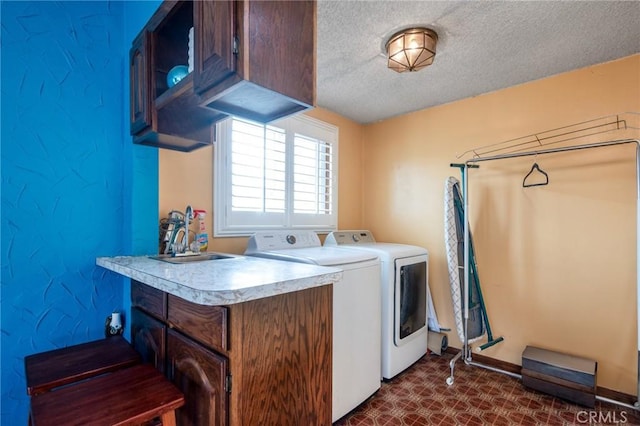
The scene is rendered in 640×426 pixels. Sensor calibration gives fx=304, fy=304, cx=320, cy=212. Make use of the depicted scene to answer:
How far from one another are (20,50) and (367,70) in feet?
6.38

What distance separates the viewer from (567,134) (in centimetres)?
224

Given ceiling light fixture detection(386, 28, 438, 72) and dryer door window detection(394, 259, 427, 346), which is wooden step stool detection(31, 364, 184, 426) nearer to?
dryer door window detection(394, 259, 427, 346)

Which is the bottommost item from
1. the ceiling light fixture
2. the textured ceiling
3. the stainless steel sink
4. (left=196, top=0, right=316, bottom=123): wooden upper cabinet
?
the stainless steel sink

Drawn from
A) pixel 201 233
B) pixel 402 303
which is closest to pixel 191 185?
pixel 201 233

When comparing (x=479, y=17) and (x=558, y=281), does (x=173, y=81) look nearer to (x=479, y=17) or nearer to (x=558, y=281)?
(x=479, y=17)

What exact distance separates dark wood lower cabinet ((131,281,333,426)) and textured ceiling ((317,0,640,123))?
146cm

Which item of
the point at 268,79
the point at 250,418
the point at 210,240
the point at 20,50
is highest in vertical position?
the point at 20,50

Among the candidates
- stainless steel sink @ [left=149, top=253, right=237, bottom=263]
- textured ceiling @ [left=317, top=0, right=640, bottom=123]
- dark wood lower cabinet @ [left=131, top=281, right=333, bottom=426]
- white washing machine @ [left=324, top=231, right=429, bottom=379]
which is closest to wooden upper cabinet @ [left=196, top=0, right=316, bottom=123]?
textured ceiling @ [left=317, top=0, right=640, bottom=123]

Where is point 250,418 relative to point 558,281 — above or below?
below

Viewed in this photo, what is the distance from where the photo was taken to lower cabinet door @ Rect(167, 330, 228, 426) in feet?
3.28

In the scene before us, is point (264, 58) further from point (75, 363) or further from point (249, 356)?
point (75, 363)

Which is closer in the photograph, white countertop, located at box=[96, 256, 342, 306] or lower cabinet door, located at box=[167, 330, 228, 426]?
white countertop, located at box=[96, 256, 342, 306]

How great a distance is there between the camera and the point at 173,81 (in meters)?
1.42

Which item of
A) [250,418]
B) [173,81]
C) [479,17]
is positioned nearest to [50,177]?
[173,81]
